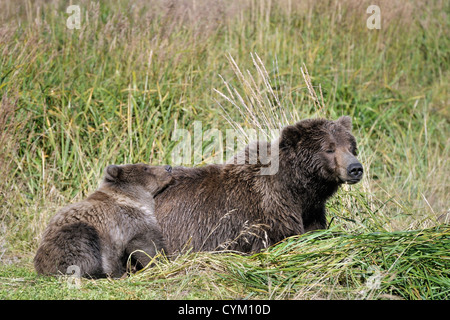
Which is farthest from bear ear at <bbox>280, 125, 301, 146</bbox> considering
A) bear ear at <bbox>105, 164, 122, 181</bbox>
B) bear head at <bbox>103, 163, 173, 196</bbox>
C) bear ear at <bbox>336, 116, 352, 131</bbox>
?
bear ear at <bbox>105, 164, 122, 181</bbox>

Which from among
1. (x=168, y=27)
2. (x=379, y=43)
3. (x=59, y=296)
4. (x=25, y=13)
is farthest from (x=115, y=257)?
(x=379, y=43)

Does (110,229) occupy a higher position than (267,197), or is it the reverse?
(267,197)

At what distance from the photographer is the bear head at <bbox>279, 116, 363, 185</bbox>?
5328 mm

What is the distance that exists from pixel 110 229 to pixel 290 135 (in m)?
1.89

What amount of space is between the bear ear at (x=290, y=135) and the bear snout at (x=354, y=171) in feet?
1.92

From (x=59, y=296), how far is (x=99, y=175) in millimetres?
2896

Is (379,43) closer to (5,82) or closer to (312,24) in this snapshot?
(312,24)

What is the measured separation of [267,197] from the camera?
5.44 m

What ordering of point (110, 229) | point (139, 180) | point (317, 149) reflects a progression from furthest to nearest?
point (139, 180) < point (317, 149) < point (110, 229)

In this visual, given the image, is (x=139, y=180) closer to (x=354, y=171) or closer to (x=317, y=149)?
(x=317, y=149)

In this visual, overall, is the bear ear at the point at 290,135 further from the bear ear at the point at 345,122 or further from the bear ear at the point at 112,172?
the bear ear at the point at 112,172

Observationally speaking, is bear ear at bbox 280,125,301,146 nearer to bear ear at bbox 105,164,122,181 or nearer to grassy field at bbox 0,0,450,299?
grassy field at bbox 0,0,450,299

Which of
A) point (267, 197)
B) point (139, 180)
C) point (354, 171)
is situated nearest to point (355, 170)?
point (354, 171)

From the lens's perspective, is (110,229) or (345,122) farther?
(345,122)
